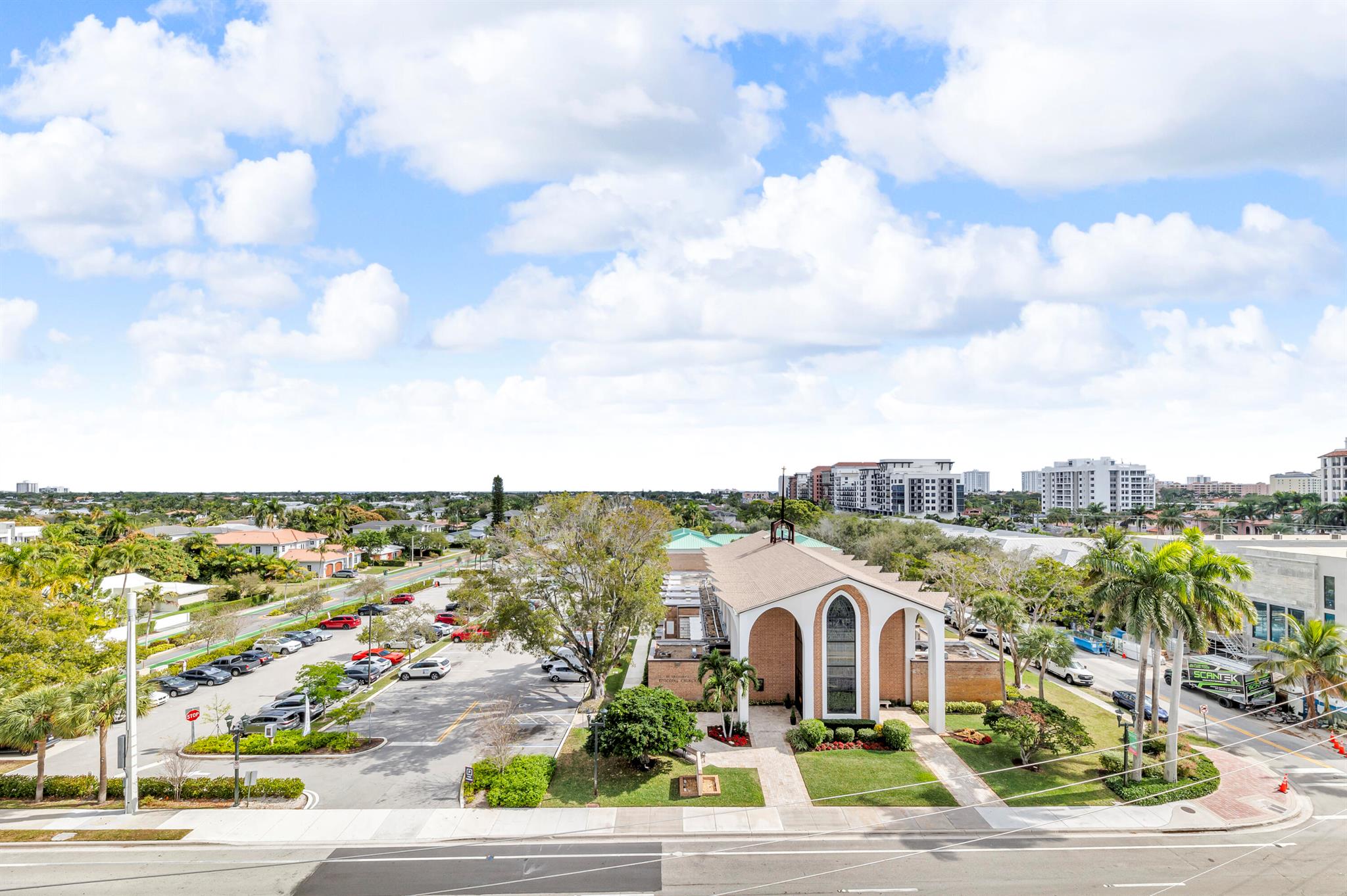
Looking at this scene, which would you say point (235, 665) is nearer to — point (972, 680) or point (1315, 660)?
point (972, 680)

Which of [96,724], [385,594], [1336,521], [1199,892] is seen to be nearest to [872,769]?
[1199,892]

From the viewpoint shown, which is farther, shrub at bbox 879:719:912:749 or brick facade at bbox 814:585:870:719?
brick facade at bbox 814:585:870:719

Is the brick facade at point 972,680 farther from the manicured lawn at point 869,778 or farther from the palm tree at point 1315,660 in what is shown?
the palm tree at point 1315,660

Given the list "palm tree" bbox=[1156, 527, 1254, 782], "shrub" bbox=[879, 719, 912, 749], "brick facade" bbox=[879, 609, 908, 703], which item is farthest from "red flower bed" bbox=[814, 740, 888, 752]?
"palm tree" bbox=[1156, 527, 1254, 782]

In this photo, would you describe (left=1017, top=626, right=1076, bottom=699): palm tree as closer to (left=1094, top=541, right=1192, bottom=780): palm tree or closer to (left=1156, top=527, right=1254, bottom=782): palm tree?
(left=1094, top=541, right=1192, bottom=780): palm tree

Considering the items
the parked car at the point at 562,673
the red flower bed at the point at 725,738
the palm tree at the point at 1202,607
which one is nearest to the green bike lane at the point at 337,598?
the parked car at the point at 562,673

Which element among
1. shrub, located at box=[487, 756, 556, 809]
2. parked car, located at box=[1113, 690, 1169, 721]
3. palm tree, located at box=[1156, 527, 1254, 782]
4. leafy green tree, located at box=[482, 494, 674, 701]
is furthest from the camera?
parked car, located at box=[1113, 690, 1169, 721]

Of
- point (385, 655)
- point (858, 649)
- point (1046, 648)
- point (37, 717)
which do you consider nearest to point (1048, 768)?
point (1046, 648)
